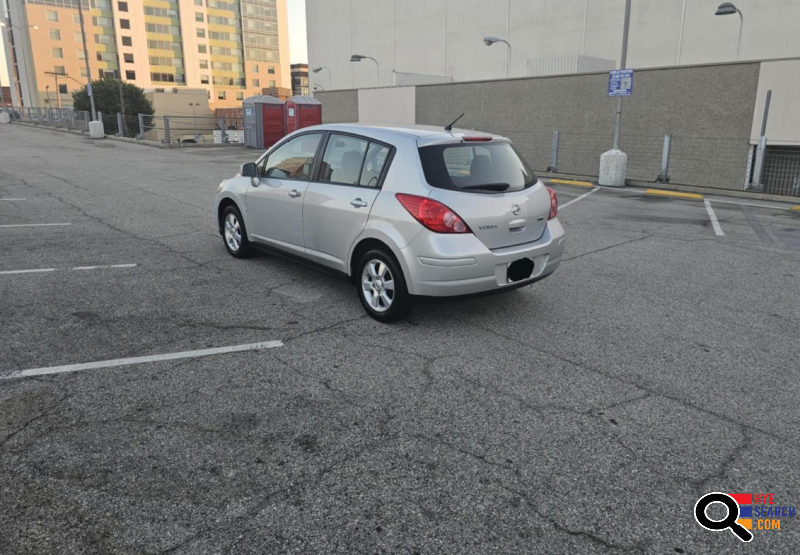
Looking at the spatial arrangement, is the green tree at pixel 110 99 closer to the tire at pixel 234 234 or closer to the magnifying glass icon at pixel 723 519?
the tire at pixel 234 234

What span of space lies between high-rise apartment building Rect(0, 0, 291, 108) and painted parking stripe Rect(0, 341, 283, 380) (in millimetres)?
104359

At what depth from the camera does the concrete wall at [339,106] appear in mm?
28766

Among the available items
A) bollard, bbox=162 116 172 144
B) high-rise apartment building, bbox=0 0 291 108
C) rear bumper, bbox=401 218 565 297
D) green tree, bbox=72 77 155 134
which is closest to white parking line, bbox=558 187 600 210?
rear bumper, bbox=401 218 565 297

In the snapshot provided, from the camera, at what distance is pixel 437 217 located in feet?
15.9

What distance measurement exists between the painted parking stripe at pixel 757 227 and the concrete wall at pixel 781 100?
11.0ft

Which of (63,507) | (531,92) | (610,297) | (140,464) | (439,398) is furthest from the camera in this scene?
(531,92)

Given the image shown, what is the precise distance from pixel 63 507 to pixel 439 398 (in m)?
2.15

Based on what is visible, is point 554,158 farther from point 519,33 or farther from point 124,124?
point 124,124

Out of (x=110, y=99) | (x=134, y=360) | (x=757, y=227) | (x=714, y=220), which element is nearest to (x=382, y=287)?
(x=134, y=360)

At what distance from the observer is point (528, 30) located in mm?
38906

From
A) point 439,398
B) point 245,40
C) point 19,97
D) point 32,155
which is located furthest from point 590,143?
point 19,97

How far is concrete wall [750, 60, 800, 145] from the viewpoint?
48.7 ft

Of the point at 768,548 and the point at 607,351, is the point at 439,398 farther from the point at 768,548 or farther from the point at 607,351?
the point at 768,548

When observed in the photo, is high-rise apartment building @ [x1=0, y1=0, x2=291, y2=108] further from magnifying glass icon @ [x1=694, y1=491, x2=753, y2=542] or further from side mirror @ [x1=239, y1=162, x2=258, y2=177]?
magnifying glass icon @ [x1=694, y1=491, x2=753, y2=542]
